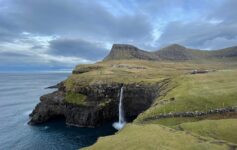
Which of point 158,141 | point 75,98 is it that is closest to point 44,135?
point 75,98

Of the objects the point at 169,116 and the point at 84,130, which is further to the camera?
the point at 84,130

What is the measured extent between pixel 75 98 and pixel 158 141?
72.9 meters

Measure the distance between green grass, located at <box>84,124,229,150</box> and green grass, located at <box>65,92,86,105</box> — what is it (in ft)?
204

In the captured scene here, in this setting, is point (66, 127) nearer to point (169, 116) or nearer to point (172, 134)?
point (169, 116)

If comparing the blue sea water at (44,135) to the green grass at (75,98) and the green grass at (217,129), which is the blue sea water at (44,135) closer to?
the green grass at (75,98)

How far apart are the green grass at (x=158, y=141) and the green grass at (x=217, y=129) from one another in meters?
3.19

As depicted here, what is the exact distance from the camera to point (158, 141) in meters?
29.8

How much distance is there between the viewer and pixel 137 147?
2830 centimetres

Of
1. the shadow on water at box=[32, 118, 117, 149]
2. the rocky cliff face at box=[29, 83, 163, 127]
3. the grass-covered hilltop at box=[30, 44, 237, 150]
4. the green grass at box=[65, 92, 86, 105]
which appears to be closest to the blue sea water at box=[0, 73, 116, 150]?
the shadow on water at box=[32, 118, 117, 149]

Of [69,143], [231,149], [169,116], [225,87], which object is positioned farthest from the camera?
[69,143]

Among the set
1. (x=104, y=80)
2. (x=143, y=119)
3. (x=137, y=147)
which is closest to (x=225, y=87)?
(x=143, y=119)

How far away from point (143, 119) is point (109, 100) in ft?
151

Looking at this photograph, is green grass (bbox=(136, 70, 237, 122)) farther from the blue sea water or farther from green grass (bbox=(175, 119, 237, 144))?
the blue sea water

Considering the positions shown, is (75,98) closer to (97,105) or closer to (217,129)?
(97,105)
